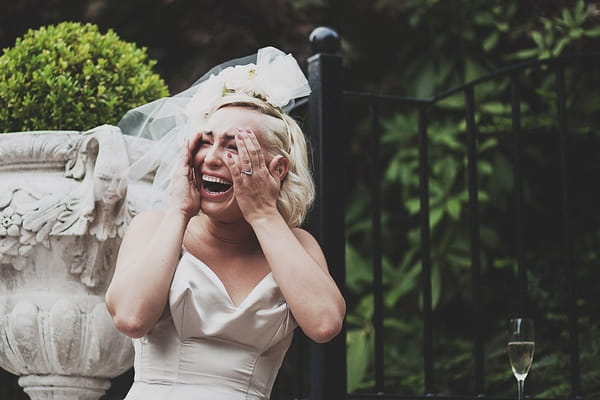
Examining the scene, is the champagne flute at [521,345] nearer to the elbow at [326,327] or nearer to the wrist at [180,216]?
the elbow at [326,327]

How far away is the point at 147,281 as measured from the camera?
2258 millimetres

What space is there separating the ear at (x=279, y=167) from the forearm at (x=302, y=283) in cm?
13

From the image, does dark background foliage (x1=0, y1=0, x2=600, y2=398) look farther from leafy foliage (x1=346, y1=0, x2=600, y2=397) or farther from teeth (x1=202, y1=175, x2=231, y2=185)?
teeth (x1=202, y1=175, x2=231, y2=185)

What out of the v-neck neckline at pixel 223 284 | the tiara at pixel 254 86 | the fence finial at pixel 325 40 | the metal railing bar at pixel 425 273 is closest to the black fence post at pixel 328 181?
the fence finial at pixel 325 40

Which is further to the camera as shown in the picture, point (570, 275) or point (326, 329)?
point (570, 275)

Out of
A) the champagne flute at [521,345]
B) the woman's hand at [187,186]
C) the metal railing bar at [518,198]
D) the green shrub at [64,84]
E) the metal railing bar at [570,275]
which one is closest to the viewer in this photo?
the woman's hand at [187,186]

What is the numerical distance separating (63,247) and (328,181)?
1016 mm

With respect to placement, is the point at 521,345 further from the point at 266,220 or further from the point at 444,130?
the point at 444,130

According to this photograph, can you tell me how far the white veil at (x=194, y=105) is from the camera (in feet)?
8.35

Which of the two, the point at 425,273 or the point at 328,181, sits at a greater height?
the point at 328,181

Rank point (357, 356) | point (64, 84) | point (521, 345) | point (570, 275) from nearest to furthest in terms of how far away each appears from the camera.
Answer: point (64, 84), point (521, 345), point (570, 275), point (357, 356)

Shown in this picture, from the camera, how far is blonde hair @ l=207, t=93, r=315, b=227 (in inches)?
96.5

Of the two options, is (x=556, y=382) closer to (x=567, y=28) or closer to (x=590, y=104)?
Result: (x=590, y=104)

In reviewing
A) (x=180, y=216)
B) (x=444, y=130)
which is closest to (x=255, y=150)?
(x=180, y=216)
